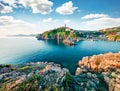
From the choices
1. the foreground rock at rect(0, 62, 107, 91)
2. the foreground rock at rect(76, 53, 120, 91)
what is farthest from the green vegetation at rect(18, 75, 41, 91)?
the foreground rock at rect(76, 53, 120, 91)

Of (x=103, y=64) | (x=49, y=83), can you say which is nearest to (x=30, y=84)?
(x=49, y=83)

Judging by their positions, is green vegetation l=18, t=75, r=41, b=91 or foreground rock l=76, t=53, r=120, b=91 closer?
green vegetation l=18, t=75, r=41, b=91

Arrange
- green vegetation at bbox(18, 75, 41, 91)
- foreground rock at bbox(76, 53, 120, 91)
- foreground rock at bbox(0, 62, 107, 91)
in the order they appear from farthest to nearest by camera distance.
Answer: foreground rock at bbox(76, 53, 120, 91) → foreground rock at bbox(0, 62, 107, 91) → green vegetation at bbox(18, 75, 41, 91)

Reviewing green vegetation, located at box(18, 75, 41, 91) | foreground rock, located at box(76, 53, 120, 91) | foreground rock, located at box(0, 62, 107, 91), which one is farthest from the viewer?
foreground rock, located at box(76, 53, 120, 91)

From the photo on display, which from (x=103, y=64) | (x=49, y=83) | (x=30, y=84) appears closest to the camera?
(x=30, y=84)

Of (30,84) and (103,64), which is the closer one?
(30,84)

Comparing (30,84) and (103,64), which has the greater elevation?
(30,84)

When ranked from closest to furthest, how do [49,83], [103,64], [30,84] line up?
[30,84]
[49,83]
[103,64]

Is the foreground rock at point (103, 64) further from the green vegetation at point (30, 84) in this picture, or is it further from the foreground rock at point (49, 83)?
the green vegetation at point (30, 84)

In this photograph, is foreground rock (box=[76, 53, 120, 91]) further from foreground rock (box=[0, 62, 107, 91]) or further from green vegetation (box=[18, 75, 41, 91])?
green vegetation (box=[18, 75, 41, 91])

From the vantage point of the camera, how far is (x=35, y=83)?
3641 centimetres

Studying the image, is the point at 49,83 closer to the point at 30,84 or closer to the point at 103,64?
the point at 30,84

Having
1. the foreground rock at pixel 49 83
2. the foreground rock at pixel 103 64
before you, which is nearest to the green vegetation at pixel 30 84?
the foreground rock at pixel 49 83

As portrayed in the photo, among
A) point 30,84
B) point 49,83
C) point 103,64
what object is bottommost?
point 103,64
